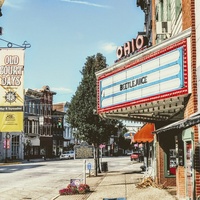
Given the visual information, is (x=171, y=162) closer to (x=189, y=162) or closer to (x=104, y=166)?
(x=189, y=162)

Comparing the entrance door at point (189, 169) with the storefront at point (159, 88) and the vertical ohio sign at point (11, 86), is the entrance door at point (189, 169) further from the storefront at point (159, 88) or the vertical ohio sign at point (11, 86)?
the vertical ohio sign at point (11, 86)

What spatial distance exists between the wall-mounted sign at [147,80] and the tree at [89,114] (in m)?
13.3

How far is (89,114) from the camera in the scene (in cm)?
3212

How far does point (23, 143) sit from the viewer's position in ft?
239

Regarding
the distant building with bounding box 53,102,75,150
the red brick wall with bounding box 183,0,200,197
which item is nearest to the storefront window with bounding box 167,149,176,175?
the red brick wall with bounding box 183,0,200,197

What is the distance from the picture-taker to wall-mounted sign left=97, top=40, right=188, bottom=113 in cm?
1229

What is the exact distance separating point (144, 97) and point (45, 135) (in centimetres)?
7060

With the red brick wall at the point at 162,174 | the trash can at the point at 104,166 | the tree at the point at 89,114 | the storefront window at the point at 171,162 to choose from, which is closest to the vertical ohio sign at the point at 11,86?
the red brick wall at the point at 162,174

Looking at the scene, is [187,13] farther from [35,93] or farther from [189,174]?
[35,93]

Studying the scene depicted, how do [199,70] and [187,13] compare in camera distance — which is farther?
[187,13]

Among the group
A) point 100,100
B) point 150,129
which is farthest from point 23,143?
point 100,100

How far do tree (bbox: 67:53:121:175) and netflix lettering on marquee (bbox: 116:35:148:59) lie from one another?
13.2 metres

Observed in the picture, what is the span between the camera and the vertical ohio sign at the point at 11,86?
44.9ft

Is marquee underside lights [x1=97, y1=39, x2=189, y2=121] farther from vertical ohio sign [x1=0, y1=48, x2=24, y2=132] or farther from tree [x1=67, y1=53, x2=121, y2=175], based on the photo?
tree [x1=67, y1=53, x2=121, y2=175]
